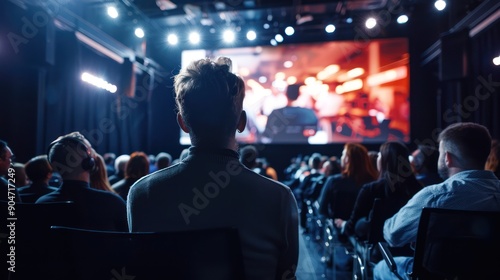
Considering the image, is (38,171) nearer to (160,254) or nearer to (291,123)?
(160,254)

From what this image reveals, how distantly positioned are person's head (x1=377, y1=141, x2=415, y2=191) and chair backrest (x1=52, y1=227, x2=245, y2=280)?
2.08 m

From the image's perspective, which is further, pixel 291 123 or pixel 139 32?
pixel 291 123

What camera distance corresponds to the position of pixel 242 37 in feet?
35.5

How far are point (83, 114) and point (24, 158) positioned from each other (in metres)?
2.10

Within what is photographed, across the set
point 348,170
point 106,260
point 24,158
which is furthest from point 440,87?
point 106,260

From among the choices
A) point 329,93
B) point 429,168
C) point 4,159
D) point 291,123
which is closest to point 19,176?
point 4,159

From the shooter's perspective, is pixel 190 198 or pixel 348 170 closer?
pixel 190 198

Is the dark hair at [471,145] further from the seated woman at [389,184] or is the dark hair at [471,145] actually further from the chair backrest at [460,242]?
the seated woman at [389,184]

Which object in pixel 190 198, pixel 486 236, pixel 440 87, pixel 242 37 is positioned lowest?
pixel 486 236

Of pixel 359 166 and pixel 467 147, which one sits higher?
pixel 467 147

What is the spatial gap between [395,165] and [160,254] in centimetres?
223

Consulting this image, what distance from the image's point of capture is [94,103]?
26.3 feet

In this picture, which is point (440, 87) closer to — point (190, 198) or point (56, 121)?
point (56, 121)

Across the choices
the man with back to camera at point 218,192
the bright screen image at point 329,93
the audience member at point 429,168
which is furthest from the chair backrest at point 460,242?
the bright screen image at point 329,93
